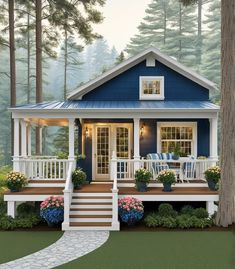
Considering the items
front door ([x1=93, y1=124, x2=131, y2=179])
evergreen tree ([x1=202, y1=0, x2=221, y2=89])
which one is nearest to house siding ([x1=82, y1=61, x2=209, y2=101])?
front door ([x1=93, y1=124, x2=131, y2=179])

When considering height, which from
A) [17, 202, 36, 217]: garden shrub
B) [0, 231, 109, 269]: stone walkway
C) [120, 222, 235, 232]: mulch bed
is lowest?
[120, 222, 235, 232]: mulch bed

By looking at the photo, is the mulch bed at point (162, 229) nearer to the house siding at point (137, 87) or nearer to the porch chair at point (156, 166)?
the porch chair at point (156, 166)

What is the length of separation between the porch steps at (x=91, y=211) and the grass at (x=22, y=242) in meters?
0.81

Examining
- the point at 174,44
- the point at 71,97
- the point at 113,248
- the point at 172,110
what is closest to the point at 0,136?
the point at 174,44

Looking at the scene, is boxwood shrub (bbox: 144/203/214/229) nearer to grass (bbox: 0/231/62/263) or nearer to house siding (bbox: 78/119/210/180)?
grass (bbox: 0/231/62/263)

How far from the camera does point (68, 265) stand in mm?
8188

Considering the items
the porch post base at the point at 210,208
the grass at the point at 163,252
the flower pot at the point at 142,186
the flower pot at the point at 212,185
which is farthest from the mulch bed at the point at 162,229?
the flower pot at the point at 212,185

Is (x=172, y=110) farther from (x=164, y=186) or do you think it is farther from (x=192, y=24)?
(x=192, y=24)

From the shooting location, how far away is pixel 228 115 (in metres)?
12.0

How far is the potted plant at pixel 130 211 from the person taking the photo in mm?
11789

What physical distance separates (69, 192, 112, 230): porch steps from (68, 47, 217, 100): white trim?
17.6 feet

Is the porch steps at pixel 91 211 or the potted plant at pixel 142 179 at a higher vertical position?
the potted plant at pixel 142 179

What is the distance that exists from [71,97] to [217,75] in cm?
2907

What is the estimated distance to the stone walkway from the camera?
27.0 ft
